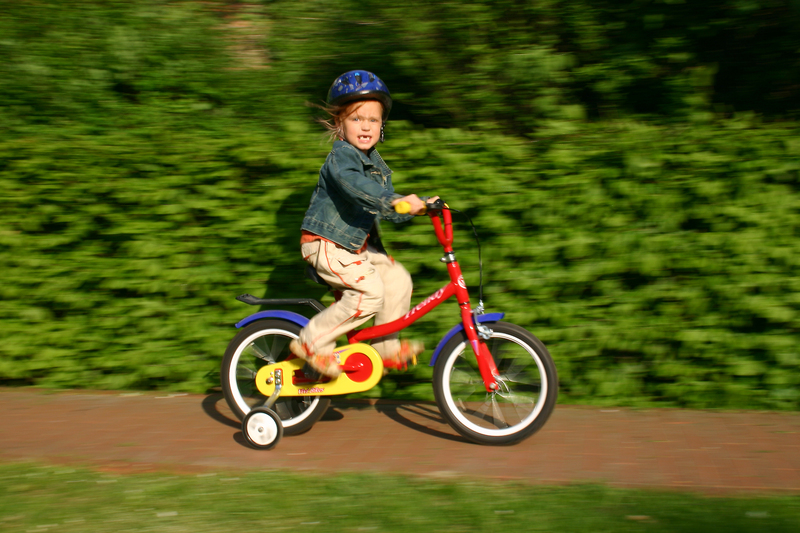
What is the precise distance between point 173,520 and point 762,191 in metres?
3.75

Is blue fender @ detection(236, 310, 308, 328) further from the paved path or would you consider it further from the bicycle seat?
the paved path

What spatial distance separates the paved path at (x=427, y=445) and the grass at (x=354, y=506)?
0.59ft

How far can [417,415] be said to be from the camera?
15.6 ft

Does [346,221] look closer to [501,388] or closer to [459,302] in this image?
[459,302]

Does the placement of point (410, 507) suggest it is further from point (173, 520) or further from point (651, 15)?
point (651, 15)

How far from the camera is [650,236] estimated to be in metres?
4.51

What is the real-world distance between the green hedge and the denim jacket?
63 cm

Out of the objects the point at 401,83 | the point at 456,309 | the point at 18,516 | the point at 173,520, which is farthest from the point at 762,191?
the point at 18,516

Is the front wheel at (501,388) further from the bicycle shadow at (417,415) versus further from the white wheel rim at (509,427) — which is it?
the bicycle shadow at (417,415)

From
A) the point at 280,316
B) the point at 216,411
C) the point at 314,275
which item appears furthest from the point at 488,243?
the point at 216,411

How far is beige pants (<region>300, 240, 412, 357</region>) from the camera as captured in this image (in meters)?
4.09

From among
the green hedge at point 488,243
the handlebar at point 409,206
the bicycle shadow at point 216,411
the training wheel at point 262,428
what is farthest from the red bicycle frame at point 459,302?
the bicycle shadow at point 216,411

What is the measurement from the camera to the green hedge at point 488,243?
175 inches

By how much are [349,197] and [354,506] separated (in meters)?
1.57
